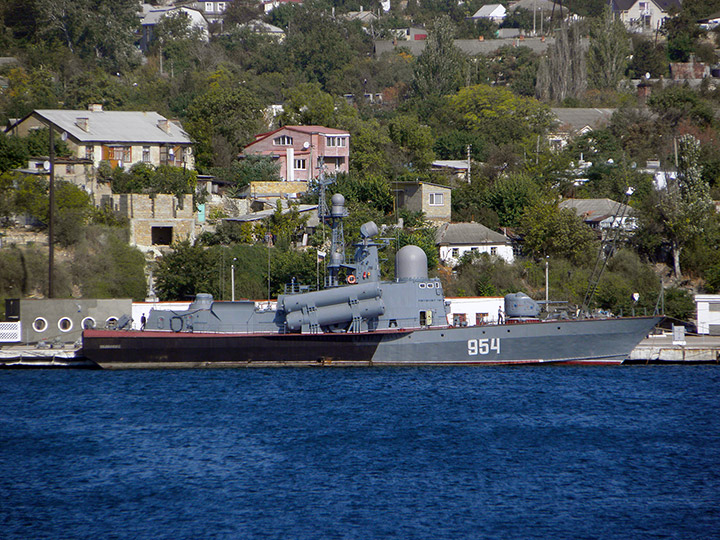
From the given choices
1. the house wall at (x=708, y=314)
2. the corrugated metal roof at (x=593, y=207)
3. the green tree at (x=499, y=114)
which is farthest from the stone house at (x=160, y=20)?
the house wall at (x=708, y=314)

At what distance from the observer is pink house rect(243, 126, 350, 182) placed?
72.9m

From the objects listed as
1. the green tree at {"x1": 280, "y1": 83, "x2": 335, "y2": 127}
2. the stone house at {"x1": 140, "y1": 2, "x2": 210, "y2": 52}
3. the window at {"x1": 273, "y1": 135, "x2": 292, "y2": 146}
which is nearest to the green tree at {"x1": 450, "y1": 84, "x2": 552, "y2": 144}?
the green tree at {"x1": 280, "y1": 83, "x2": 335, "y2": 127}

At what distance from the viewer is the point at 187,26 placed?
128000 mm

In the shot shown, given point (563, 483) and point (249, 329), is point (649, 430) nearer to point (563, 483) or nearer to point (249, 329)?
point (563, 483)

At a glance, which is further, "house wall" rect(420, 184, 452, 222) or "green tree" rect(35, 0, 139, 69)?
"green tree" rect(35, 0, 139, 69)

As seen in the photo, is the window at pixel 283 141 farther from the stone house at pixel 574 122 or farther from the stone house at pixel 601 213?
the stone house at pixel 574 122

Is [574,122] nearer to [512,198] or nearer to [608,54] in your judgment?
[608,54]

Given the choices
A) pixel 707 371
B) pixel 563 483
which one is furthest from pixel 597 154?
pixel 563 483

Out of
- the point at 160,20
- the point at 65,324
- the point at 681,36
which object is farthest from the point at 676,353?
the point at 160,20

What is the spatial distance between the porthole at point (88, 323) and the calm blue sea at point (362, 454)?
241 cm

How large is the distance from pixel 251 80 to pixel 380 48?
1383 inches

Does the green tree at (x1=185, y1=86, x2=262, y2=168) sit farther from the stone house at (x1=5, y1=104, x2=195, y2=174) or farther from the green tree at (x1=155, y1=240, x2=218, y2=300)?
the green tree at (x1=155, y1=240, x2=218, y2=300)

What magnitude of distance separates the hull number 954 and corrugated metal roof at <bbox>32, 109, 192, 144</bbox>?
34.2 meters

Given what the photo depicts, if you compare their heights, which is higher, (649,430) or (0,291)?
(0,291)
